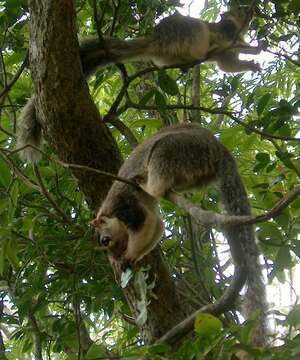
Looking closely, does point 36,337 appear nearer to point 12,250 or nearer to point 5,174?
point 12,250

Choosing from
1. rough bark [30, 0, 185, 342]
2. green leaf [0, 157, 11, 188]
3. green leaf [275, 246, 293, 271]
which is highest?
rough bark [30, 0, 185, 342]

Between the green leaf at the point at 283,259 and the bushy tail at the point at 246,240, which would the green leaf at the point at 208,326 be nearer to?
the bushy tail at the point at 246,240

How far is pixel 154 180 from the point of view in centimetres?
294

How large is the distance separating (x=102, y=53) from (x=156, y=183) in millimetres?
1079

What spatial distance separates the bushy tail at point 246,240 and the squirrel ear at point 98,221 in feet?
1.76

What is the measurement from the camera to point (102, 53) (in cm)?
369

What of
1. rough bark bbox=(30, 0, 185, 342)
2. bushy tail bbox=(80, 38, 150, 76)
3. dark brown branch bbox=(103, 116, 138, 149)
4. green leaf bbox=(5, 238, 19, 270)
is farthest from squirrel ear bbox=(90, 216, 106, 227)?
bushy tail bbox=(80, 38, 150, 76)

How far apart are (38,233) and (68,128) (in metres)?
0.70

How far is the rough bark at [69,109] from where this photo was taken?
9.58 feet

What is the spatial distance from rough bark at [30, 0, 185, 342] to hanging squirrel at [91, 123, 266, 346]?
12cm

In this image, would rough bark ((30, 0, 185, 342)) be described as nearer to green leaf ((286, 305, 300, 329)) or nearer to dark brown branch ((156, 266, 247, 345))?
dark brown branch ((156, 266, 247, 345))

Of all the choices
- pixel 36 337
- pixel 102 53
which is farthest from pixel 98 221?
pixel 102 53

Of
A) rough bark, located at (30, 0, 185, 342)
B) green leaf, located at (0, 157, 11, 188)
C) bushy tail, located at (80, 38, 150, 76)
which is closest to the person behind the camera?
green leaf, located at (0, 157, 11, 188)

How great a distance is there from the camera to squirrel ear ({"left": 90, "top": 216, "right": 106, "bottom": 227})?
9.62 ft
